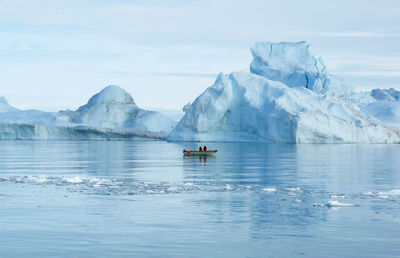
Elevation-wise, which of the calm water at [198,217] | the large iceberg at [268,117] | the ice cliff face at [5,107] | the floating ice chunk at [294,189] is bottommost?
the calm water at [198,217]

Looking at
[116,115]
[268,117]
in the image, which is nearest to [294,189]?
[268,117]

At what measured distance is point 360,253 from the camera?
A: 9648 millimetres

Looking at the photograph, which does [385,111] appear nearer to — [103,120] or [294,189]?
[103,120]

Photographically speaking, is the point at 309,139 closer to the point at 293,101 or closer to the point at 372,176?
the point at 293,101

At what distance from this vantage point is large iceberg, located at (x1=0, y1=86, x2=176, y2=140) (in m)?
85.4

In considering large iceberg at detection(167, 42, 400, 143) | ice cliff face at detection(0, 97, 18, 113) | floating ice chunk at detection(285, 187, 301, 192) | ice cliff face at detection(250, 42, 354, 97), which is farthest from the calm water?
ice cliff face at detection(0, 97, 18, 113)

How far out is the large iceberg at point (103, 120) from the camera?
85.4 metres

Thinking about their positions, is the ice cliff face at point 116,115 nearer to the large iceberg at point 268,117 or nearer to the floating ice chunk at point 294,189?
the large iceberg at point 268,117

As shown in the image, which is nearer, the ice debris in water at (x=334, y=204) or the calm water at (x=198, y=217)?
the calm water at (x=198, y=217)

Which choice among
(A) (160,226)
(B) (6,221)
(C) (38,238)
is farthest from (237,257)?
(B) (6,221)

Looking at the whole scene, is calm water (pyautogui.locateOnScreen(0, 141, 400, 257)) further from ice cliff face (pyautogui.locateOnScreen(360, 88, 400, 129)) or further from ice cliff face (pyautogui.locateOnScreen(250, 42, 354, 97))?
ice cliff face (pyautogui.locateOnScreen(360, 88, 400, 129))

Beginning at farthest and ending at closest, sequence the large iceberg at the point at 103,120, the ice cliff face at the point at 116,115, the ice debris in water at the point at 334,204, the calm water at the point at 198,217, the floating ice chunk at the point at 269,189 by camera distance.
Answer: the ice cliff face at the point at 116,115, the large iceberg at the point at 103,120, the floating ice chunk at the point at 269,189, the ice debris in water at the point at 334,204, the calm water at the point at 198,217

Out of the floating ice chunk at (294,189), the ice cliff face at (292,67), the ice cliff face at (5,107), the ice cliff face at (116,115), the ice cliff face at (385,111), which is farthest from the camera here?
the ice cliff face at (5,107)

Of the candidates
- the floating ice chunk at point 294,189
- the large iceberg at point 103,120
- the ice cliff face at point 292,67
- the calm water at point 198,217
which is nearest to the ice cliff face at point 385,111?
the ice cliff face at point 292,67
